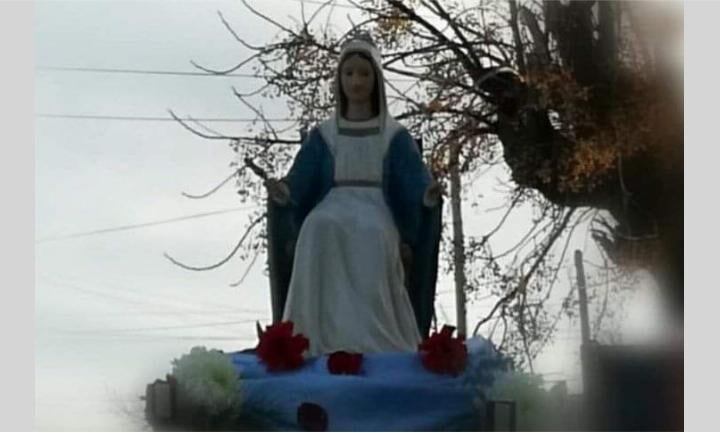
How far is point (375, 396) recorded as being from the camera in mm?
2562

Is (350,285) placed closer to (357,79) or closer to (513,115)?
(357,79)

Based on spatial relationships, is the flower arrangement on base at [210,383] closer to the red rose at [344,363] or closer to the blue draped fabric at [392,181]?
the red rose at [344,363]

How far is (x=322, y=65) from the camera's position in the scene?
364 cm

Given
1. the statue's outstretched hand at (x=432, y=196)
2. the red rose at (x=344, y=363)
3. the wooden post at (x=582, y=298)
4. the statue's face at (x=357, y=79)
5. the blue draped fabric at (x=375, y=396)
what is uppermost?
the statue's face at (x=357, y=79)

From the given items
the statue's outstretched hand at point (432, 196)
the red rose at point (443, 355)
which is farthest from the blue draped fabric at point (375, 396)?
the statue's outstretched hand at point (432, 196)

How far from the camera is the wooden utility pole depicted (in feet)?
11.2

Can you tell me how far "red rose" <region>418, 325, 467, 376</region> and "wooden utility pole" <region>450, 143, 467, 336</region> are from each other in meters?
0.73

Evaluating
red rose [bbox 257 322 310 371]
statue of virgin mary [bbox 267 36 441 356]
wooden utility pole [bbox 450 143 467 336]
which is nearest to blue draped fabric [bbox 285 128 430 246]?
statue of virgin mary [bbox 267 36 441 356]

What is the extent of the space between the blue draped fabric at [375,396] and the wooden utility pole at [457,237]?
76 cm

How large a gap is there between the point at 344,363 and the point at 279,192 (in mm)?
432

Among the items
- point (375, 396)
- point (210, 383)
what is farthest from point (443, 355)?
point (210, 383)

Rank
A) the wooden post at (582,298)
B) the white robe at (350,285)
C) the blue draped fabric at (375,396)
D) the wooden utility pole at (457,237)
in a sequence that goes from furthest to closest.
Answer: the wooden utility pole at (457,237) < the wooden post at (582,298) < the white robe at (350,285) < the blue draped fabric at (375,396)

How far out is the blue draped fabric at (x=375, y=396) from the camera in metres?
2.56

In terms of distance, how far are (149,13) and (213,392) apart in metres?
1.06
